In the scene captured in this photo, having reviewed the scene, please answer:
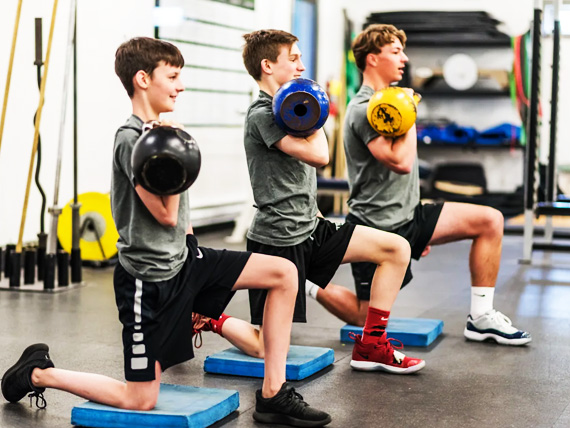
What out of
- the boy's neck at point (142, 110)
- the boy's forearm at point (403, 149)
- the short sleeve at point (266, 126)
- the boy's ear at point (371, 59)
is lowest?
the boy's forearm at point (403, 149)

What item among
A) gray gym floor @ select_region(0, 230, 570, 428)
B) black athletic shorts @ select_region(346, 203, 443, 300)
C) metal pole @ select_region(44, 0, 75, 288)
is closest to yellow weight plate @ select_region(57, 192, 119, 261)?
gray gym floor @ select_region(0, 230, 570, 428)

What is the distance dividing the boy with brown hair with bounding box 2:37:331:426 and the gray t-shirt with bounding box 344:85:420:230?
1018 mm

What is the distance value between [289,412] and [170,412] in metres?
0.33

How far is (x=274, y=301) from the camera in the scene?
2645 mm

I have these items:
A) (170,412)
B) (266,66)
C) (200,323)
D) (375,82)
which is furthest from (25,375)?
(375,82)

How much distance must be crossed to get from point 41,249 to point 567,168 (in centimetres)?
595

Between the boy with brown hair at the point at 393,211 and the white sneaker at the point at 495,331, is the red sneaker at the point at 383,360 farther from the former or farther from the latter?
the white sneaker at the point at 495,331

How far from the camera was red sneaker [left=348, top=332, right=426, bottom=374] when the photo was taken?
325 centimetres

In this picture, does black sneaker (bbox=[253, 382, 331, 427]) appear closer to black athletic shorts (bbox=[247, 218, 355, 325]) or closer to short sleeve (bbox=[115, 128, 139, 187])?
black athletic shorts (bbox=[247, 218, 355, 325])

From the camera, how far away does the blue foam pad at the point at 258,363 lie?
3.13 metres

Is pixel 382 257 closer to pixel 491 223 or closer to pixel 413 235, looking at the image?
pixel 413 235

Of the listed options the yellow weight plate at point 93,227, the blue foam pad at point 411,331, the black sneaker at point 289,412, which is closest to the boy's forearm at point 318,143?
the black sneaker at point 289,412

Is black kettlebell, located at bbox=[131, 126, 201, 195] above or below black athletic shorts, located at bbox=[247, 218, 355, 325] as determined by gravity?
above

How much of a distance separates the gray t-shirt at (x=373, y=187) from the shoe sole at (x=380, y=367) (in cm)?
57
